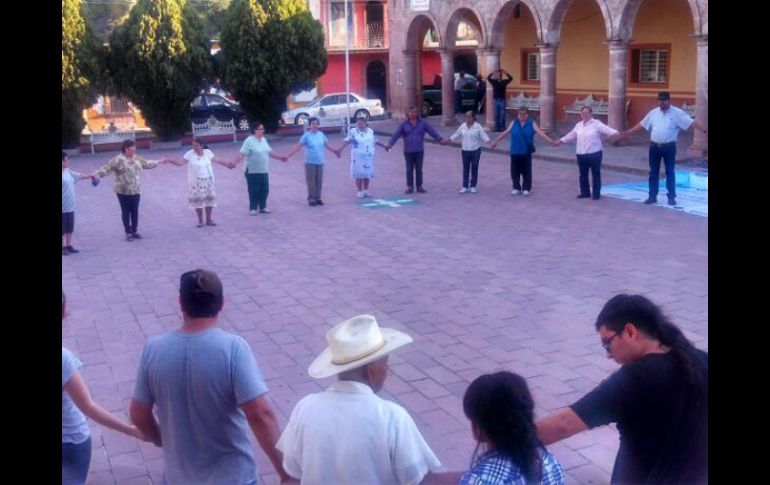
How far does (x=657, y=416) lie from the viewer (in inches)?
119

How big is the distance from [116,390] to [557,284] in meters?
4.74

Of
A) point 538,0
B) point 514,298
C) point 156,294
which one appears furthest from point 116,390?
point 538,0

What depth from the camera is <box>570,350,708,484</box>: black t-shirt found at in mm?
3004

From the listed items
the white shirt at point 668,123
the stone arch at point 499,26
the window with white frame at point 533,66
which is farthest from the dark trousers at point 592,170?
the window with white frame at point 533,66

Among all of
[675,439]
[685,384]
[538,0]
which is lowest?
[675,439]

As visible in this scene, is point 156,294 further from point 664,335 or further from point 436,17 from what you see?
point 436,17

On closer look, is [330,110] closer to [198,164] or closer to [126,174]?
[198,164]

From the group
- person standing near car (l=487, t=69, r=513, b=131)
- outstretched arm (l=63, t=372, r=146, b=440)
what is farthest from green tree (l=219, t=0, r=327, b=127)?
outstretched arm (l=63, t=372, r=146, b=440)

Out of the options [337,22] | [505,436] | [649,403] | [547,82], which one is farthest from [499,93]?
[505,436]

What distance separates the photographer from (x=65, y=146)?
24.7 meters

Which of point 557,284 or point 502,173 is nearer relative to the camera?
point 557,284

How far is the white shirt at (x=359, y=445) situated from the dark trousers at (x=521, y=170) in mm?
11830

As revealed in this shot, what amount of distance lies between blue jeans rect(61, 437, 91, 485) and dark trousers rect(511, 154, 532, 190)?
37.6ft

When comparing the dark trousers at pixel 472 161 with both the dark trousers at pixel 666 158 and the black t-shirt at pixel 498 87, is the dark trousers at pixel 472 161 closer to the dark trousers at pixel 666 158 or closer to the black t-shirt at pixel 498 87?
the dark trousers at pixel 666 158
